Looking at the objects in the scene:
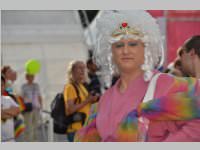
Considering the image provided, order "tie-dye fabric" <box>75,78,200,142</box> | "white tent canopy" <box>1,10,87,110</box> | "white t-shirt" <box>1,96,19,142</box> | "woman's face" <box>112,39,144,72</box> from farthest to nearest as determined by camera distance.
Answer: "white tent canopy" <box>1,10,87,110</box>
"white t-shirt" <box>1,96,19,142</box>
"woman's face" <box>112,39,144,72</box>
"tie-dye fabric" <box>75,78,200,142</box>

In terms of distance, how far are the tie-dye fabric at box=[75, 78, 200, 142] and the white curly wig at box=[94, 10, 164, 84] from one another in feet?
0.67

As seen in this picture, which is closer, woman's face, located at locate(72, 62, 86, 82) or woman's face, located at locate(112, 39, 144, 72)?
woman's face, located at locate(112, 39, 144, 72)

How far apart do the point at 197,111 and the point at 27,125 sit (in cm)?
569

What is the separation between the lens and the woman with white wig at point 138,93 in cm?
221

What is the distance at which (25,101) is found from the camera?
805 centimetres

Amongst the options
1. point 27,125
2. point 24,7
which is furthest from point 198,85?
point 27,125

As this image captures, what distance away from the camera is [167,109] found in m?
2.22

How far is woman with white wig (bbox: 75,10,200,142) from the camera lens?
221 centimetres

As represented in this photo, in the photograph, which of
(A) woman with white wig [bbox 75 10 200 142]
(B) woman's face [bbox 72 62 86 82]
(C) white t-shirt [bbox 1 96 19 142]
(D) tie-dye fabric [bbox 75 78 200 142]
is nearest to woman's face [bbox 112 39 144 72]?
(A) woman with white wig [bbox 75 10 200 142]

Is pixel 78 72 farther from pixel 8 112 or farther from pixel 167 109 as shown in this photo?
pixel 167 109

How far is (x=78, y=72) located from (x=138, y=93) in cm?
324

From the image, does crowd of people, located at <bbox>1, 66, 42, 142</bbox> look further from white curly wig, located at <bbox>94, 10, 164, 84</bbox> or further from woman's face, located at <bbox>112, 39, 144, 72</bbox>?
woman's face, located at <bbox>112, 39, 144, 72</bbox>

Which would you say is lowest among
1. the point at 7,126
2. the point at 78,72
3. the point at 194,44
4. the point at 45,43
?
the point at 7,126

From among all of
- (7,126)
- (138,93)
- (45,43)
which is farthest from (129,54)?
(45,43)
